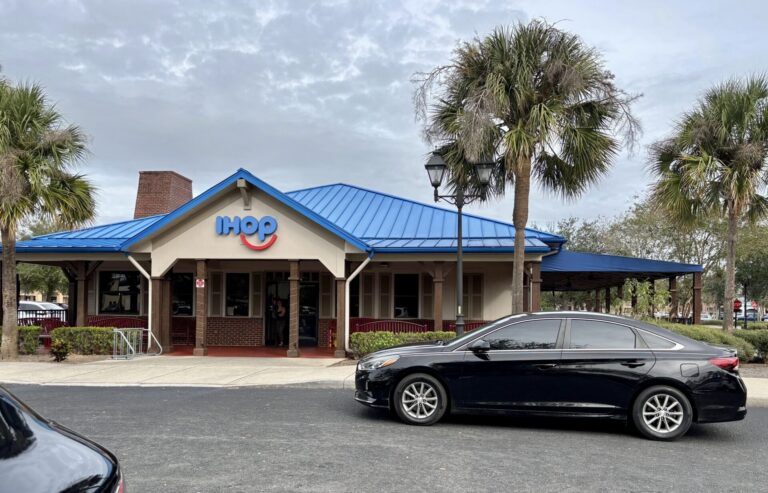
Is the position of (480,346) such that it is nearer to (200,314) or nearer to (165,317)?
(200,314)

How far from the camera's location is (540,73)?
14234 millimetres

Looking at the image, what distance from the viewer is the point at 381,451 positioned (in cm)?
673

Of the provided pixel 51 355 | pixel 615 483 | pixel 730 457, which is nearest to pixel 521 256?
pixel 730 457

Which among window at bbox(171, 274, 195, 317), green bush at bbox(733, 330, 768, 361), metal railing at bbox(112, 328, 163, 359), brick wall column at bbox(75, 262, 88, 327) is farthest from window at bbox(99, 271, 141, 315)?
green bush at bbox(733, 330, 768, 361)

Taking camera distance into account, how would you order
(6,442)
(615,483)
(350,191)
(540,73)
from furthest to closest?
(350,191), (540,73), (615,483), (6,442)

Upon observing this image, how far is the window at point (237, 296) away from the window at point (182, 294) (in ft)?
4.21

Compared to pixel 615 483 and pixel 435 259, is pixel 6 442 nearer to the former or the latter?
pixel 615 483

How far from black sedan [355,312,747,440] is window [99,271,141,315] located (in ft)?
48.1

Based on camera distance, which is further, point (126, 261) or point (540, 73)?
point (126, 261)

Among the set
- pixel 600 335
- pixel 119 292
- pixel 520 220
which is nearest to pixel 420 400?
pixel 600 335

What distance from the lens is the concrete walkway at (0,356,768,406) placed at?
11648mm

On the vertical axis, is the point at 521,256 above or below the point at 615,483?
above

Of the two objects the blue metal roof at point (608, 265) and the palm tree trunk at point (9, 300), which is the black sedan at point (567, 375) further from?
the blue metal roof at point (608, 265)

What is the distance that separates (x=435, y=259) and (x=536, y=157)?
381 centimetres
